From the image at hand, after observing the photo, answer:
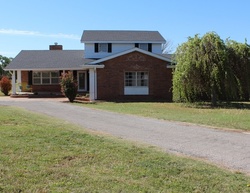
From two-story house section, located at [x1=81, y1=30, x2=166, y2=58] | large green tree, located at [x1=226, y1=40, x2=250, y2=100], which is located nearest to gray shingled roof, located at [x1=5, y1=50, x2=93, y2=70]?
two-story house section, located at [x1=81, y1=30, x2=166, y2=58]

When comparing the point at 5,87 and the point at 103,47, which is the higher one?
Answer: the point at 103,47

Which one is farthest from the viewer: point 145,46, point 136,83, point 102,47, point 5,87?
point 5,87

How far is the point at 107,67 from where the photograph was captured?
29047 millimetres

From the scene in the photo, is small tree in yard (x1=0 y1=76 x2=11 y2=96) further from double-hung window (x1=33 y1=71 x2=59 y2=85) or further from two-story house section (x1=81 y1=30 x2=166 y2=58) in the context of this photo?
two-story house section (x1=81 y1=30 x2=166 y2=58)

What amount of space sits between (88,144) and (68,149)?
2.31 feet

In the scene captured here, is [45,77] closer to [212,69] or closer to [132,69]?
[132,69]

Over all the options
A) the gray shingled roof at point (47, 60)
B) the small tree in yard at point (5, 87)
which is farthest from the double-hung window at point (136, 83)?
the small tree in yard at point (5, 87)

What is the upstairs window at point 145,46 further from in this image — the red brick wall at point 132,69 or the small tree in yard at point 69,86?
the small tree in yard at point 69,86

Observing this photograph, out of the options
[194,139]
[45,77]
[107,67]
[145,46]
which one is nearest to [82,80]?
[45,77]

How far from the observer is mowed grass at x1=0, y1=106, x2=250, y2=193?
5.23 m

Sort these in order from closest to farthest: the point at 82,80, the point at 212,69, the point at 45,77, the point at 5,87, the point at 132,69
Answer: the point at 212,69 < the point at 132,69 < the point at 82,80 < the point at 45,77 < the point at 5,87

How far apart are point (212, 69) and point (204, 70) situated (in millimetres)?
503

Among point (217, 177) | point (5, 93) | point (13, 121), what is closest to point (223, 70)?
point (13, 121)

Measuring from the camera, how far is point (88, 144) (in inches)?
324
